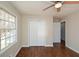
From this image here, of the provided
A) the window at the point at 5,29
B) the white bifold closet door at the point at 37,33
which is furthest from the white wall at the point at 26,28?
the window at the point at 5,29

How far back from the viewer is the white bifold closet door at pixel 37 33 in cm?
673

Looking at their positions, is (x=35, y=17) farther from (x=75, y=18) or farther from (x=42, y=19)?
(x=75, y=18)

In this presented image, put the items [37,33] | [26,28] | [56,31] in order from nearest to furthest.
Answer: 1. [26,28]
2. [37,33]
3. [56,31]

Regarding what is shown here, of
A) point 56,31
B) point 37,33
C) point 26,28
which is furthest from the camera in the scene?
point 56,31

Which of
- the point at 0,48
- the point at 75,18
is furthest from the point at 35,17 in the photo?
the point at 0,48

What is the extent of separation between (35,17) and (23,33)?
1334 millimetres

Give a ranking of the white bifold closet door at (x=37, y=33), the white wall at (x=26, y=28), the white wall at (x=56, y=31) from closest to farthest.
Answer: the white wall at (x=26, y=28) < the white bifold closet door at (x=37, y=33) < the white wall at (x=56, y=31)

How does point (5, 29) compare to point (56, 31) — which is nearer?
point (5, 29)

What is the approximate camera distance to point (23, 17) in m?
6.52

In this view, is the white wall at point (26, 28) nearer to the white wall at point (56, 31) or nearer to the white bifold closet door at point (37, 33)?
the white bifold closet door at point (37, 33)

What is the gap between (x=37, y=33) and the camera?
22.3 ft

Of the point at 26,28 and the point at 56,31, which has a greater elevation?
the point at 26,28

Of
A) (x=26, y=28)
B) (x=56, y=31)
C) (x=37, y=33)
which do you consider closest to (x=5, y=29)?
(x=26, y=28)

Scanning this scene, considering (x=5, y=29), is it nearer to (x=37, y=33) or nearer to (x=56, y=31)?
(x=37, y=33)
